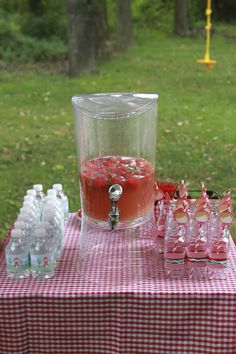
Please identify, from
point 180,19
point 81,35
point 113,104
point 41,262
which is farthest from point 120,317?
point 180,19

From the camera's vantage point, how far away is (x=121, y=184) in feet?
6.87

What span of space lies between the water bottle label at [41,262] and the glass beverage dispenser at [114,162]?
0.20 m

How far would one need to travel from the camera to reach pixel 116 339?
1979 mm

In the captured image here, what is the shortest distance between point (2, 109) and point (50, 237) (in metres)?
5.68

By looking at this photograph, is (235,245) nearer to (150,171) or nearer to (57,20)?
(150,171)

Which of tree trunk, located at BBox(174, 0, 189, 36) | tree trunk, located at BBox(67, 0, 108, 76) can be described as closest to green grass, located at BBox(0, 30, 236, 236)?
tree trunk, located at BBox(67, 0, 108, 76)

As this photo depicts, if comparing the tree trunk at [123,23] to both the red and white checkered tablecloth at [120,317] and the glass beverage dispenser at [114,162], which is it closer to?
the glass beverage dispenser at [114,162]

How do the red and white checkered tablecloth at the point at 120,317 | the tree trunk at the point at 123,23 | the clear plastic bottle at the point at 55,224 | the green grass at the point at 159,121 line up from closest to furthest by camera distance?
the red and white checkered tablecloth at the point at 120,317
the clear plastic bottle at the point at 55,224
the green grass at the point at 159,121
the tree trunk at the point at 123,23

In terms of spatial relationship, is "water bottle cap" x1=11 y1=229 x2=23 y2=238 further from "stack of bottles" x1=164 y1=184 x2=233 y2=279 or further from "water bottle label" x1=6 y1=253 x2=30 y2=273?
"stack of bottles" x1=164 y1=184 x2=233 y2=279

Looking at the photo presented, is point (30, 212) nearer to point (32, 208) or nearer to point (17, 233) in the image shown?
point (32, 208)

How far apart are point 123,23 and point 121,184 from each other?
11.6 metres

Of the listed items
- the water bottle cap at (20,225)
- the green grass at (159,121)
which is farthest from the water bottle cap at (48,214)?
the green grass at (159,121)

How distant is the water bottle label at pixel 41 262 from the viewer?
201 centimetres

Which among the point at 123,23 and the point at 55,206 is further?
the point at 123,23
